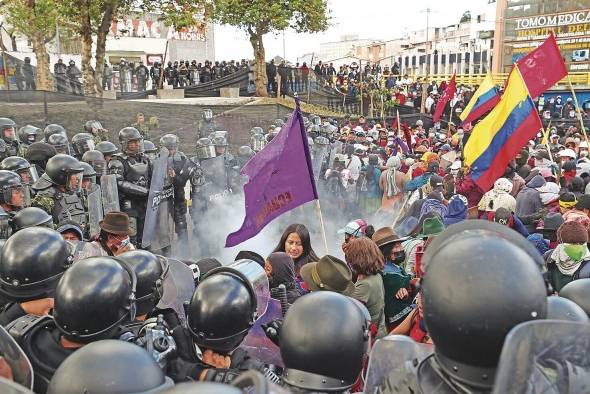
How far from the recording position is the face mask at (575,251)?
439cm

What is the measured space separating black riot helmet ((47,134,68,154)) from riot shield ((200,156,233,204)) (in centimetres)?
204

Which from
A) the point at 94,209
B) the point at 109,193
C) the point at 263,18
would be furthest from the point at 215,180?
the point at 263,18

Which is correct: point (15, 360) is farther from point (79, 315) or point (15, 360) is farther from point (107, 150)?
point (107, 150)

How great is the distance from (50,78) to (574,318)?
17233mm

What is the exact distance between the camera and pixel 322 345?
2338 mm

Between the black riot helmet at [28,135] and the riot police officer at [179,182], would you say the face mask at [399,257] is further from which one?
the black riot helmet at [28,135]

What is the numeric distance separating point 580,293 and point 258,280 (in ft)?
5.32

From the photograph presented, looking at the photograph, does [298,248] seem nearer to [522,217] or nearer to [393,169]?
[522,217]

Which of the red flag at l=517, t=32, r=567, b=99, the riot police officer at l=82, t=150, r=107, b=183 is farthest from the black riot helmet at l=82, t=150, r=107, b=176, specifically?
the red flag at l=517, t=32, r=567, b=99

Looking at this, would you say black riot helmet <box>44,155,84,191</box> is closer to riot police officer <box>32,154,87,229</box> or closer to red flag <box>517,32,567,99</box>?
riot police officer <box>32,154,87,229</box>

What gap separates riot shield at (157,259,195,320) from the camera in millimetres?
3818

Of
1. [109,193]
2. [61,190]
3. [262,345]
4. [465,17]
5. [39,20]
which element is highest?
[465,17]

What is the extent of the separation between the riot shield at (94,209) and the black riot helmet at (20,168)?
2.70 ft

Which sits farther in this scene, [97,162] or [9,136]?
[9,136]
